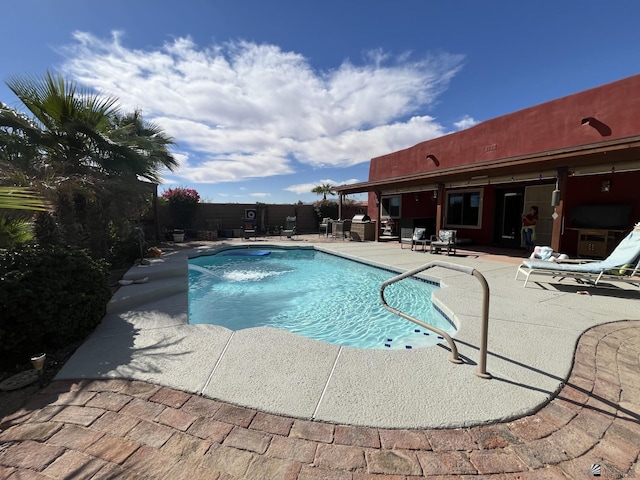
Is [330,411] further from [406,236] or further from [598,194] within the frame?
[598,194]

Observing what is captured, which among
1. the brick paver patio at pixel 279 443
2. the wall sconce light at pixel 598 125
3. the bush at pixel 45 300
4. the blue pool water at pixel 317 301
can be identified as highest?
the wall sconce light at pixel 598 125

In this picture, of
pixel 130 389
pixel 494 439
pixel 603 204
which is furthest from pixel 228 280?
pixel 603 204

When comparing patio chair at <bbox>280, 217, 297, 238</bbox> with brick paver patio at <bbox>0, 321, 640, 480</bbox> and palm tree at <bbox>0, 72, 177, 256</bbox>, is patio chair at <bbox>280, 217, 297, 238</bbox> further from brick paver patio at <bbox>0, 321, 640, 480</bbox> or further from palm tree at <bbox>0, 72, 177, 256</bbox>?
brick paver patio at <bbox>0, 321, 640, 480</bbox>

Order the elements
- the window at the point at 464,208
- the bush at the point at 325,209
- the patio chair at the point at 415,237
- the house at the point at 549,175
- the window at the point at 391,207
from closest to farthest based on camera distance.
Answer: the house at the point at 549,175 < the patio chair at the point at 415,237 < the window at the point at 464,208 < the window at the point at 391,207 < the bush at the point at 325,209

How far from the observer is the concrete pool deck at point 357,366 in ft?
6.64

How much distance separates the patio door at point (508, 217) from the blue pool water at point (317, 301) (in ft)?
20.6

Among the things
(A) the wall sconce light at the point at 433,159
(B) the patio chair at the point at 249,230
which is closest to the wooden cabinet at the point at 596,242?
(A) the wall sconce light at the point at 433,159

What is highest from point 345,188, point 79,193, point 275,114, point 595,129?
point 275,114

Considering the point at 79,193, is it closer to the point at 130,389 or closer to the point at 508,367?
the point at 130,389

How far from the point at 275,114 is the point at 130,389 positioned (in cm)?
1295

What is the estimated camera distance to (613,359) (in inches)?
105

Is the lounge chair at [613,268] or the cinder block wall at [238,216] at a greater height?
the cinder block wall at [238,216]

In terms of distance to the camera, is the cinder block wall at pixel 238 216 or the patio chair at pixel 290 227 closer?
the patio chair at pixel 290 227

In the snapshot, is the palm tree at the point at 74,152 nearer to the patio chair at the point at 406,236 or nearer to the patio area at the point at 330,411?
the patio area at the point at 330,411
